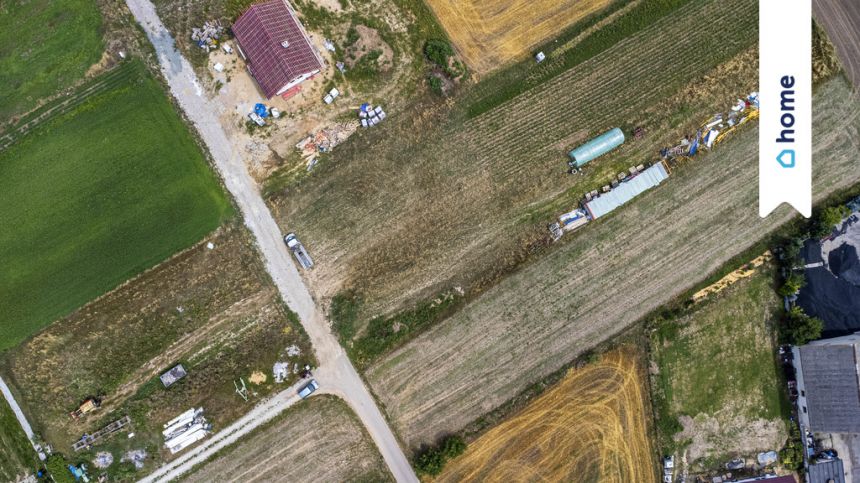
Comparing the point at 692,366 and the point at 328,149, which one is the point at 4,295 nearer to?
the point at 328,149

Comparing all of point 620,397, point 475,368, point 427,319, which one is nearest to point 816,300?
point 620,397

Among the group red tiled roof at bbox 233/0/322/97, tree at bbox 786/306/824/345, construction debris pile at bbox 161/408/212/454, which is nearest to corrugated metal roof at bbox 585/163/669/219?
tree at bbox 786/306/824/345

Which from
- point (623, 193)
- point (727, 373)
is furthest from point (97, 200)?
point (727, 373)

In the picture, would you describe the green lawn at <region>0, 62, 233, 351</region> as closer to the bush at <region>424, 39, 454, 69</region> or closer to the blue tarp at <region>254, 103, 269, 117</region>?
the blue tarp at <region>254, 103, 269, 117</region>

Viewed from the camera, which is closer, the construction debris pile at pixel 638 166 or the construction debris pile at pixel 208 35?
the construction debris pile at pixel 208 35

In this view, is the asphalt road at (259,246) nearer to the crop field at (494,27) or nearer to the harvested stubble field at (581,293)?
the harvested stubble field at (581,293)

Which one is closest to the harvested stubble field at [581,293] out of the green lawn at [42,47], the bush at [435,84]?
the bush at [435,84]
